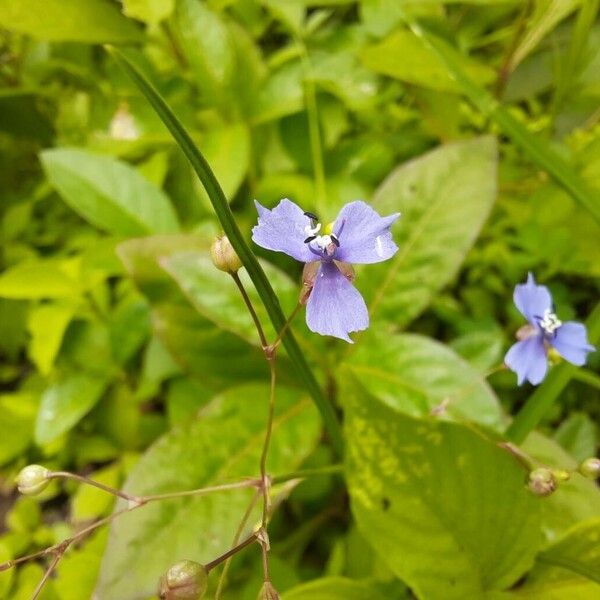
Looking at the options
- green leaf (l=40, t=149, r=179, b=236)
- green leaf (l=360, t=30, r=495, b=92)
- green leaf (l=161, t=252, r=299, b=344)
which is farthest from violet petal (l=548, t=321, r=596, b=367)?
green leaf (l=40, t=149, r=179, b=236)

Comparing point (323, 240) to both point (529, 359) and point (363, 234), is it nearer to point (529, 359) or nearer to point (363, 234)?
point (363, 234)

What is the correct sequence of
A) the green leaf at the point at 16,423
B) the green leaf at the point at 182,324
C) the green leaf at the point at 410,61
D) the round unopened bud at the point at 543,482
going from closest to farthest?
the round unopened bud at the point at 543,482
the green leaf at the point at 182,324
the green leaf at the point at 410,61
the green leaf at the point at 16,423

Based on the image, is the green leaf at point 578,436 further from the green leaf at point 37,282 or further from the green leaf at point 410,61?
the green leaf at point 37,282

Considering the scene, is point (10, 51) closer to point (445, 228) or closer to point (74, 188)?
point (74, 188)

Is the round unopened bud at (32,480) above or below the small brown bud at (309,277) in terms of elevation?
below

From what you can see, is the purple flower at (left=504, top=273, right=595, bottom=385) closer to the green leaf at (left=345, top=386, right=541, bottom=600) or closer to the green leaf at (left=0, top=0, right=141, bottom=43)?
the green leaf at (left=345, top=386, right=541, bottom=600)

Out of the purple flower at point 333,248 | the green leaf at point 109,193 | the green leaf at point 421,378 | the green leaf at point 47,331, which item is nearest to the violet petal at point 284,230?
the purple flower at point 333,248

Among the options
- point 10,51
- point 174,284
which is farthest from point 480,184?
point 10,51

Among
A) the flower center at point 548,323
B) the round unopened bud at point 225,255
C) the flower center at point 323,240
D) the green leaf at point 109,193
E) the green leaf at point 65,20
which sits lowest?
the green leaf at point 109,193

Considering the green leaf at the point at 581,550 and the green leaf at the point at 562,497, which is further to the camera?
the green leaf at the point at 562,497
